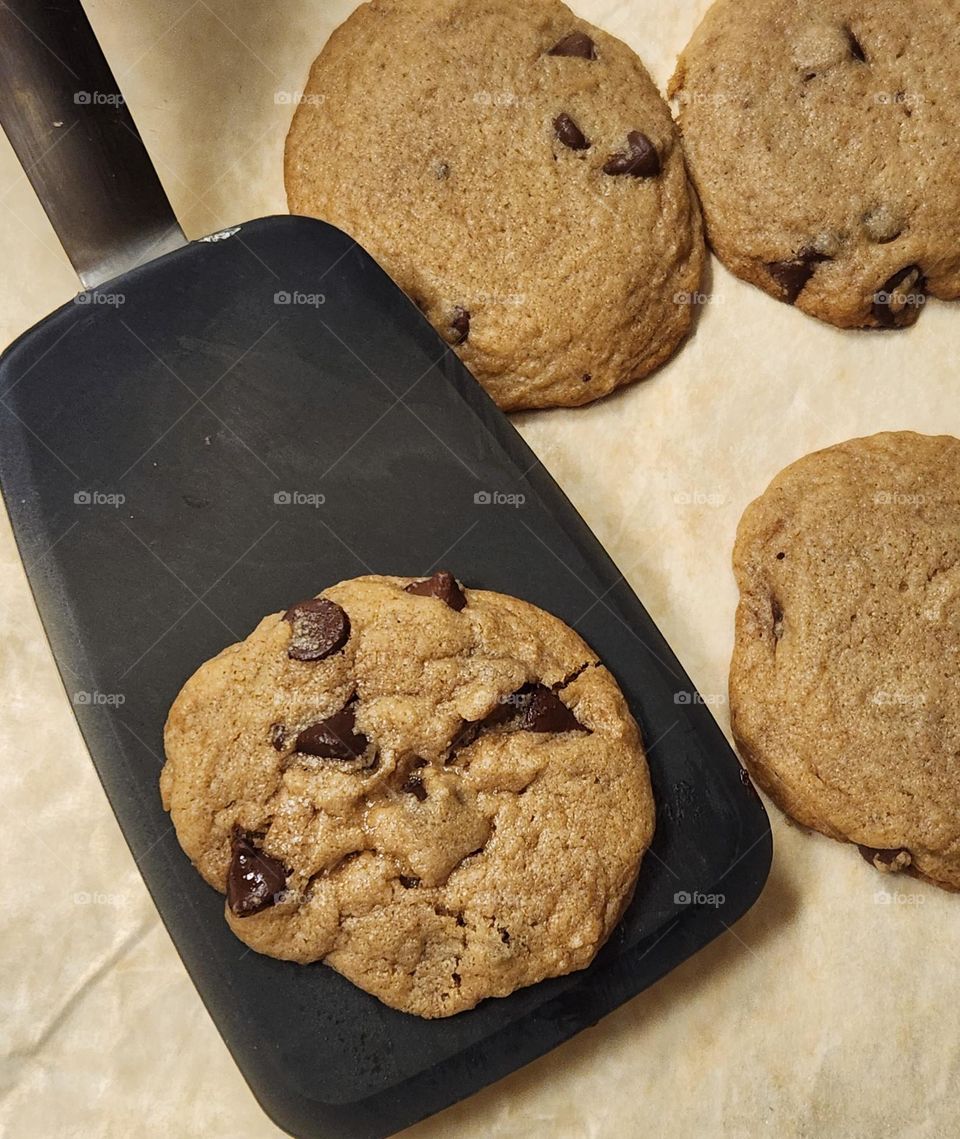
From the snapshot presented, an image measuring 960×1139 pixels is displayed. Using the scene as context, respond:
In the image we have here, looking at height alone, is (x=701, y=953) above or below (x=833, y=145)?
below

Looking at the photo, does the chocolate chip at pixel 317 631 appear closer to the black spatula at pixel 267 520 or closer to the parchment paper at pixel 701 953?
the black spatula at pixel 267 520

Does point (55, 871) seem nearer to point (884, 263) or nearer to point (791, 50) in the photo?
point (884, 263)

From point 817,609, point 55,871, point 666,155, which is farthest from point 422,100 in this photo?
point 55,871

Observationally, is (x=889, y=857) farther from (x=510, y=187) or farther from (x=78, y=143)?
→ (x=78, y=143)

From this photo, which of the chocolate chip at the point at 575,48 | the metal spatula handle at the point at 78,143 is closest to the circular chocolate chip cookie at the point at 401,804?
the metal spatula handle at the point at 78,143

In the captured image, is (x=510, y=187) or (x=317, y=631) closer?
(x=317, y=631)

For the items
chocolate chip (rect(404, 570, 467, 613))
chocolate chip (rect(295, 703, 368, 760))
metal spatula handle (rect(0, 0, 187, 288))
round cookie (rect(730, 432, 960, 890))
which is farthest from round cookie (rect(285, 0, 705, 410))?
chocolate chip (rect(295, 703, 368, 760))

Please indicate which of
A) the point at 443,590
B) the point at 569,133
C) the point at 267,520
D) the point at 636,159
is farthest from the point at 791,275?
the point at 267,520
